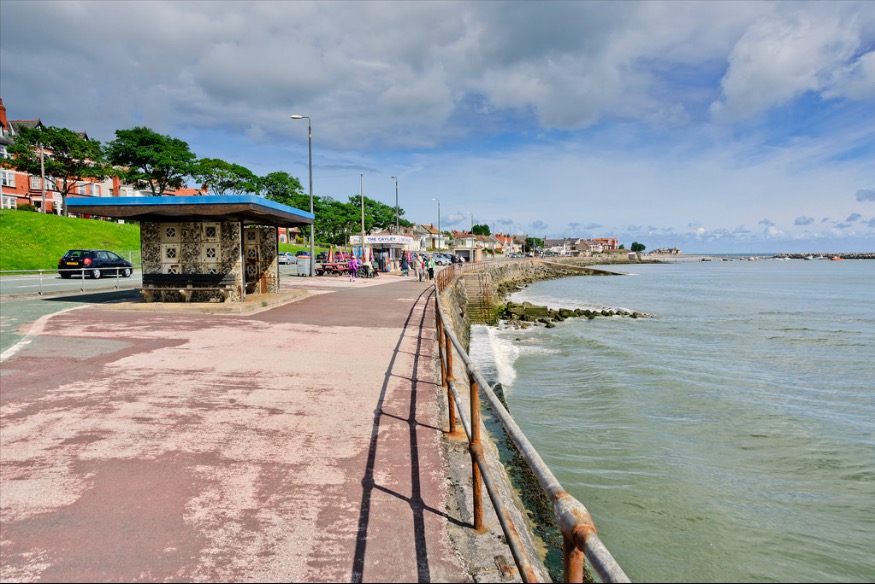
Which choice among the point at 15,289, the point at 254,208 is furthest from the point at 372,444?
the point at 15,289

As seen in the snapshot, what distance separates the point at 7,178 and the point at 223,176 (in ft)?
77.4

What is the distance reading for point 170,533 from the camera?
10.9ft

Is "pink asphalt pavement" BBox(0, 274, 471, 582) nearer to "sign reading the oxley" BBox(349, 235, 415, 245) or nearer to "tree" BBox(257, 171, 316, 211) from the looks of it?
"sign reading the oxley" BBox(349, 235, 415, 245)

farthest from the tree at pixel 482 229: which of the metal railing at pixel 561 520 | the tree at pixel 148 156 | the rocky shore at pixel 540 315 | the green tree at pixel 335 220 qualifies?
the metal railing at pixel 561 520

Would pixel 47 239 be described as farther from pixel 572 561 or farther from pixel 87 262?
pixel 572 561

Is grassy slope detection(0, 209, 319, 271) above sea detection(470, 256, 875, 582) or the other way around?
above

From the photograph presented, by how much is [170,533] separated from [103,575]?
1.51 feet

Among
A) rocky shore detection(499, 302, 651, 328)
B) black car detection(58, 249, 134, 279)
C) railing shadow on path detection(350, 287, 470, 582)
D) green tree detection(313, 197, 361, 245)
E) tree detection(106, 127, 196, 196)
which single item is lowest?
rocky shore detection(499, 302, 651, 328)

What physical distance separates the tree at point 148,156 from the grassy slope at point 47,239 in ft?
55.0

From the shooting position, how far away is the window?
183 feet

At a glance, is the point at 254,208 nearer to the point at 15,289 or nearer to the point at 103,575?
the point at 103,575

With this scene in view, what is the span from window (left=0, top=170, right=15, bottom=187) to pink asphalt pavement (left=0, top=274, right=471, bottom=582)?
2483 inches

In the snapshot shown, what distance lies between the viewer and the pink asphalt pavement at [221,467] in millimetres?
3064

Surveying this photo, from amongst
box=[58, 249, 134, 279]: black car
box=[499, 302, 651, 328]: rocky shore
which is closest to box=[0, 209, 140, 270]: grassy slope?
box=[58, 249, 134, 279]: black car
